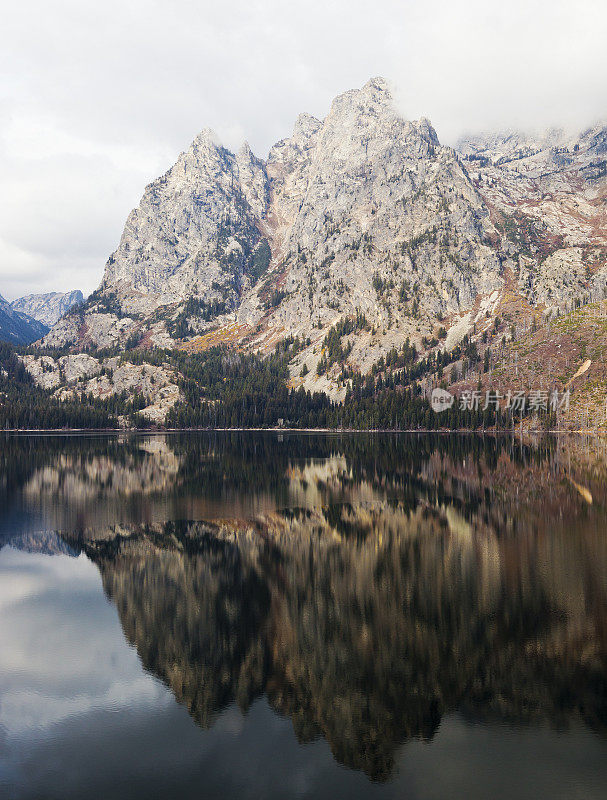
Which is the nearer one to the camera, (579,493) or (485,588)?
(485,588)

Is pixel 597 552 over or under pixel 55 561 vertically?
over

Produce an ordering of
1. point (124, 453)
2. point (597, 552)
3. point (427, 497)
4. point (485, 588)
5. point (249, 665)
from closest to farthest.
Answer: point (249, 665), point (485, 588), point (597, 552), point (427, 497), point (124, 453)

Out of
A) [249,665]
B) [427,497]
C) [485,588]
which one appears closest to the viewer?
[249,665]

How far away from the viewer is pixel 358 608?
28.7m

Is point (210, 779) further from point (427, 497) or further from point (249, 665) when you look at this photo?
point (427, 497)

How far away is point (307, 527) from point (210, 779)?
31930mm

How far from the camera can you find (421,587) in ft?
104

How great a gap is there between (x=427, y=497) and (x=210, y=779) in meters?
48.9

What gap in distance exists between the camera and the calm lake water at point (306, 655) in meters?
16.7

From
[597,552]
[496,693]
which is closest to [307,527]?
[597,552]

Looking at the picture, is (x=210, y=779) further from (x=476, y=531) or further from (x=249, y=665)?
(x=476, y=531)

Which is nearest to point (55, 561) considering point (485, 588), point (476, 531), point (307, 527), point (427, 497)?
point (307, 527)

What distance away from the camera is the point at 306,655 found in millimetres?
23625

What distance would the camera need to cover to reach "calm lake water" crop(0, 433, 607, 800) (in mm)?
16719
